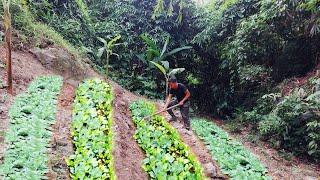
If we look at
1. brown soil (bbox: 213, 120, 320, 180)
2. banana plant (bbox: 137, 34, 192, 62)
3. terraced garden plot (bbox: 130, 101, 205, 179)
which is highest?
banana plant (bbox: 137, 34, 192, 62)

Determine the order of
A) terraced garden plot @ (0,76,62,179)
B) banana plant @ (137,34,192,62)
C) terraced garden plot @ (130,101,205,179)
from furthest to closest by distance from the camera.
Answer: banana plant @ (137,34,192,62), terraced garden plot @ (130,101,205,179), terraced garden plot @ (0,76,62,179)

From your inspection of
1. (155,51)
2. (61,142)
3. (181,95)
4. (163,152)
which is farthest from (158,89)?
(61,142)

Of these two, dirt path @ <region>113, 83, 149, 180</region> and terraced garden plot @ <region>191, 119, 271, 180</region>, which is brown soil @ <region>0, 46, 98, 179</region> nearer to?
A: dirt path @ <region>113, 83, 149, 180</region>

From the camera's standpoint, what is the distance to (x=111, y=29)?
47.4 feet

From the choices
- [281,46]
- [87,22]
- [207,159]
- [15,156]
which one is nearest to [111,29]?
[87,22]

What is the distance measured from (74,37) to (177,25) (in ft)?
13.6

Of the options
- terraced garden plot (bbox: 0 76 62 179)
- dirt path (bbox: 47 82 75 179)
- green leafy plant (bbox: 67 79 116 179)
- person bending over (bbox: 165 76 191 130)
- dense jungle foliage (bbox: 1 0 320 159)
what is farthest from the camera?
dense jungle foliage (bbox: 1 0 320 159)

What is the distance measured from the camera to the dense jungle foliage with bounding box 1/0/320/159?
9.36 m

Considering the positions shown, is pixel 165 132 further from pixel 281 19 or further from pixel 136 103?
pixel 281 19

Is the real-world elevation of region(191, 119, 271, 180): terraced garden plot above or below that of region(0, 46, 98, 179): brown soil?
below

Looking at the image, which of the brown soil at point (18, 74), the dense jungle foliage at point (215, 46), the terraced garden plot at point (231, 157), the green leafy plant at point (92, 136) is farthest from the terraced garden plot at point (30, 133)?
the terraced garden plot at point (231, 157)

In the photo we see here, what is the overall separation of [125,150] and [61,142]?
4.03ft

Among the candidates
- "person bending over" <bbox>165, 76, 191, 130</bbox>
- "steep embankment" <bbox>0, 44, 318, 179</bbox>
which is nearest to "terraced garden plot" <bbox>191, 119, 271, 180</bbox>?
"steep embankment" <bbox>0, 44, 318, 179</bbox>

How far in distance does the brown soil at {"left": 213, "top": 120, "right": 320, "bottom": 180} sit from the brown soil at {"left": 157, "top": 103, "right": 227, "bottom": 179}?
4.05ft
